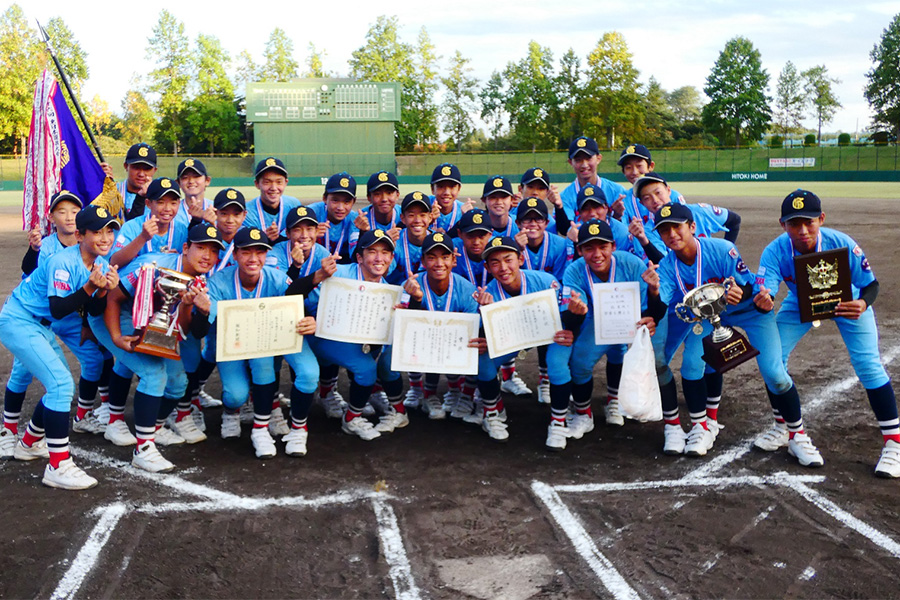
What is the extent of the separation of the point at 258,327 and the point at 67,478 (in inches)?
65.8

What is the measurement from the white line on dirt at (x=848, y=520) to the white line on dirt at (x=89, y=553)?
4.39 metres

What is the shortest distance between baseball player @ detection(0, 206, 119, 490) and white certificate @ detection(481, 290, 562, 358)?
2.84m

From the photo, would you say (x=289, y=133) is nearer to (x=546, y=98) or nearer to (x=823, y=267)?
(x=546, y=98)

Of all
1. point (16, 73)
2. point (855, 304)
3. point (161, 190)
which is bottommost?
point (855, 304)

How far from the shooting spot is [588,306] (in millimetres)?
6422

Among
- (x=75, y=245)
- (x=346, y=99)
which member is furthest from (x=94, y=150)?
(x=346, y=99)

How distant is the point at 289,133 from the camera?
54.4 meters

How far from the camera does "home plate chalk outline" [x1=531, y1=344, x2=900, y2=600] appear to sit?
→ 423 cm

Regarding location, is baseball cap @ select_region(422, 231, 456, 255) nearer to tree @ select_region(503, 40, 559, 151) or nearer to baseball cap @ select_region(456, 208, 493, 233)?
baseball cap @ select_region(456, 208, 493, 233)

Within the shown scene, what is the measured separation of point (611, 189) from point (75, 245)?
17.1ft

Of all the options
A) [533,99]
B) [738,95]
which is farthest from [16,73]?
[738,95]

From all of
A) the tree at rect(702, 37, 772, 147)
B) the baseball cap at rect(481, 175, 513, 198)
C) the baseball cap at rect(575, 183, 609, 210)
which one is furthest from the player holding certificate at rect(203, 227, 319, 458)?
the tree at rect(702, 37, 772, 147)

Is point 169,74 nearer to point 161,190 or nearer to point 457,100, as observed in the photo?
point 457,100

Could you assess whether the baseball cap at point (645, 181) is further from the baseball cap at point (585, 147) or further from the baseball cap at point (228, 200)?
the baseball cap at point (228, 200)
